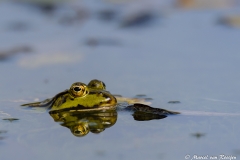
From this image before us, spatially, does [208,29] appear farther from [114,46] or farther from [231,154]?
[231,154]

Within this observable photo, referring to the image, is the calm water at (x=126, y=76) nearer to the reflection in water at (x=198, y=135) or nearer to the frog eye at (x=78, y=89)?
the reflection in water at (x=198, y=135)

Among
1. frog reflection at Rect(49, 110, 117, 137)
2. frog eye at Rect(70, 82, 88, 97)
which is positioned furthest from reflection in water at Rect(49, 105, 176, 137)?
frog eye at Rect(70, 82, 88, 97)

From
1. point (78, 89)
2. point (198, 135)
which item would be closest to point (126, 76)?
point (78, 89)

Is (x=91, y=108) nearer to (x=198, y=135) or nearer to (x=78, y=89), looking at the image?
(x=78, y=89)

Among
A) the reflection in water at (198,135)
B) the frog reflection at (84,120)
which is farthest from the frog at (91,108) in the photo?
the reflection in water at (198,135)

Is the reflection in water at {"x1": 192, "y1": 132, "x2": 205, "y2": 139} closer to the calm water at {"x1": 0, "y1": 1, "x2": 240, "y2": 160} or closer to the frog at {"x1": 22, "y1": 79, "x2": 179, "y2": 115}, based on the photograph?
the calm water at {"x1": 0, "y1": 1, "x2": 240, "y2": 160}

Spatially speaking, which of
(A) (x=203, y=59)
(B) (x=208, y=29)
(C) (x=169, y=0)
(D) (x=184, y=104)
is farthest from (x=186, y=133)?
(C) (x=169, y=0)
